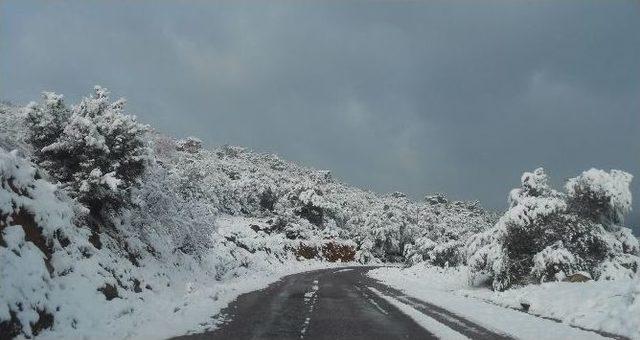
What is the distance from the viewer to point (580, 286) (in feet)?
56.9

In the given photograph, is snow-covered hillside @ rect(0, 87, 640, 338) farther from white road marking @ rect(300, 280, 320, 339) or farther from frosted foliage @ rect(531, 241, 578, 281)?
white road marking @ rect(300, 280, 320, 339)

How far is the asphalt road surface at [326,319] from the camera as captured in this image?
1205 centimetres

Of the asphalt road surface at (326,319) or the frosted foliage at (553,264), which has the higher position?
the frosted foliage at (553,264)

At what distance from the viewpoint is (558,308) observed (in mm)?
16156

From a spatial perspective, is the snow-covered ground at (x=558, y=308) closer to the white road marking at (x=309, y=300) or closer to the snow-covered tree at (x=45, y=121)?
the white road marking at (x=309, y=300)

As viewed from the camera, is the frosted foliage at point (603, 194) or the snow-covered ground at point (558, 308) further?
the frosted foliage at point (603, 194)

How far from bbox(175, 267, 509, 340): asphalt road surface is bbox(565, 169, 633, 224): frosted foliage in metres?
9.94

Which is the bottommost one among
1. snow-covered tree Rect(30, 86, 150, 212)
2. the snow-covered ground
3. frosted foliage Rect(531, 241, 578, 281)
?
the snow-covered ground

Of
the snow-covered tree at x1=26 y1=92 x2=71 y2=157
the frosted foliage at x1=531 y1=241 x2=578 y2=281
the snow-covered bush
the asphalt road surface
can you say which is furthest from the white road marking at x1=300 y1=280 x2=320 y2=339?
the snow-covered tree at x1=26 y1=92 x2=71 y2=157

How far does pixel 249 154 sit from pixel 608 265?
132808mm

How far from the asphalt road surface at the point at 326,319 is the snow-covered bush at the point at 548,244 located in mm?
5412

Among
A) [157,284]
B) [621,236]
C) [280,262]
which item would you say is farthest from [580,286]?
[280,262]

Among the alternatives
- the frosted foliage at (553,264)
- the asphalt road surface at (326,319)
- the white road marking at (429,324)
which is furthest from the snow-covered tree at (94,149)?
the frosted foliage at (553,264)

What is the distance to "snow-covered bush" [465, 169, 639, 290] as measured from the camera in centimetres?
2327
